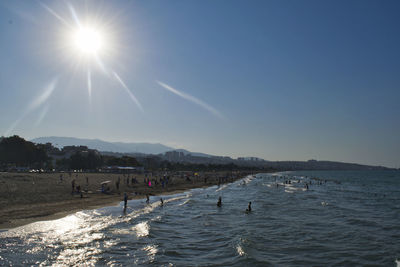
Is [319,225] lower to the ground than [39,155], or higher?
lower

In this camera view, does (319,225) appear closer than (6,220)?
No

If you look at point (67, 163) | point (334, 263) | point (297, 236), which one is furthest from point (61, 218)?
point (67, 163)

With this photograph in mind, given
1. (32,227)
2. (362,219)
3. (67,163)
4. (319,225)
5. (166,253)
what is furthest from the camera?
(67,163)

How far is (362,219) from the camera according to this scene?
25.4m

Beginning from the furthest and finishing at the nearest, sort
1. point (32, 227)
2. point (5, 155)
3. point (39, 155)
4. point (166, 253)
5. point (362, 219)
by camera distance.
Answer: point (39, 155)
point (5, 155)
point (362, 219)
point (32, 227)
point (166, 253)

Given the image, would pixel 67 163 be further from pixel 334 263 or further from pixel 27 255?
pixel 334 263

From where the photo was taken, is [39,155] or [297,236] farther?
[39,155]

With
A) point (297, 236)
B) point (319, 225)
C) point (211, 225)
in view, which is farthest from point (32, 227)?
point (319, 225)

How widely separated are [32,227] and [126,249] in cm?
718

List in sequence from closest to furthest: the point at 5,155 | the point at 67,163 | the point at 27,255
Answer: the point at 27,255
the point at 5,155
the point at 67,163

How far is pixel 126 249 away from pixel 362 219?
2156cm

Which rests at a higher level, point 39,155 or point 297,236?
point 39,155

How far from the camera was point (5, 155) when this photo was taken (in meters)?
77.5

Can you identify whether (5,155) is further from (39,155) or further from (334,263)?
(334,263)
